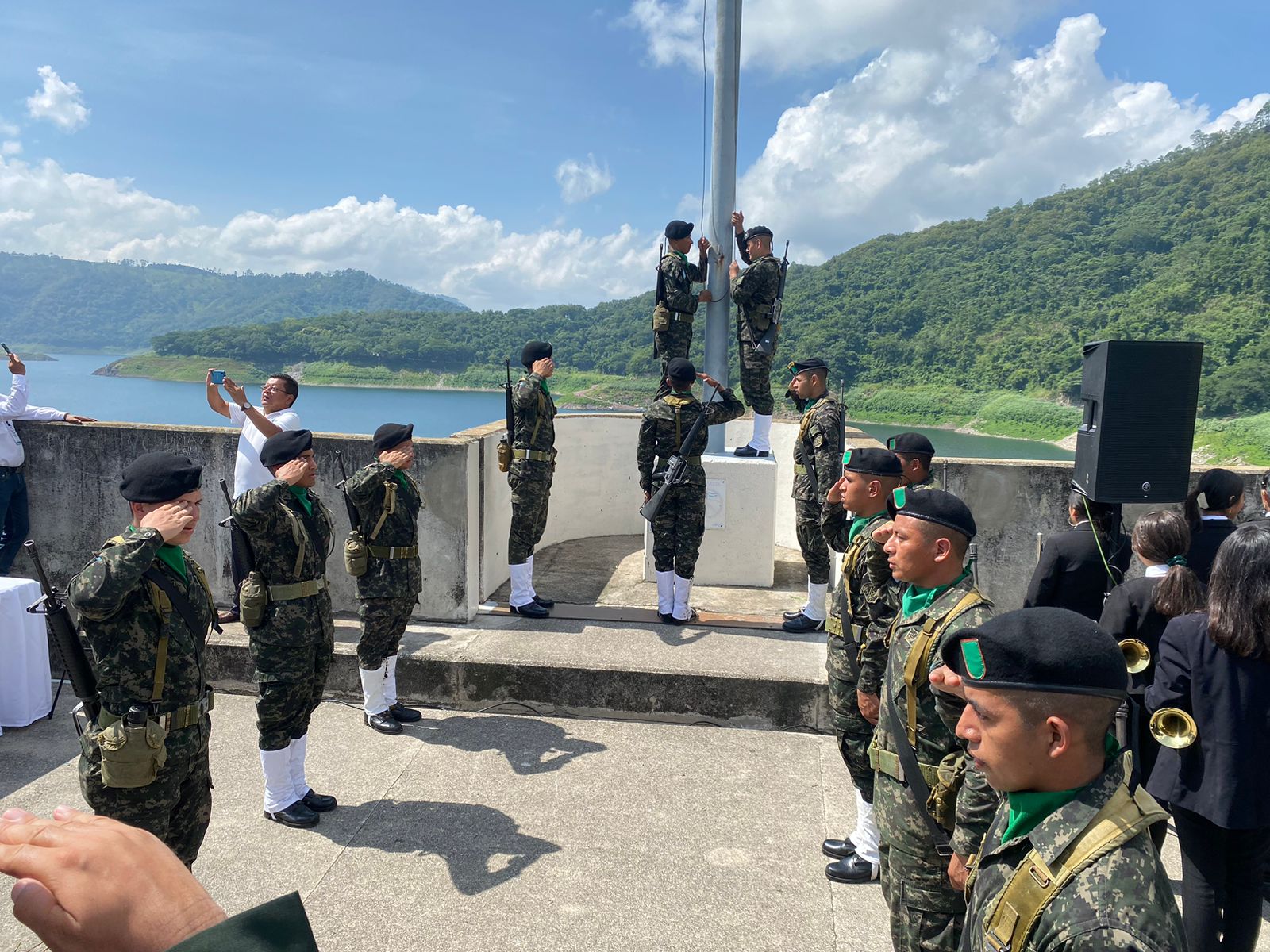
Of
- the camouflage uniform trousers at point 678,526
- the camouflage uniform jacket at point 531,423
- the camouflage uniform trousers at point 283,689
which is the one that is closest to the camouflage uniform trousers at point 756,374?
the camouflage uniform trousers at point 678,526

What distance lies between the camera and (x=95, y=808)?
3.16m

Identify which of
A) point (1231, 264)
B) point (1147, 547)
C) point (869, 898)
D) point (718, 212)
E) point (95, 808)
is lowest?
point (869, 898)

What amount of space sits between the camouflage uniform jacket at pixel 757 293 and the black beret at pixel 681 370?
1.69 meters

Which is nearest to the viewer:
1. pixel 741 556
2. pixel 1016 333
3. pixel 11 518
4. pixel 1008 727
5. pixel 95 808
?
pixel 1008 727

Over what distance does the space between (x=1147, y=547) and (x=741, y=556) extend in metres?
4.23

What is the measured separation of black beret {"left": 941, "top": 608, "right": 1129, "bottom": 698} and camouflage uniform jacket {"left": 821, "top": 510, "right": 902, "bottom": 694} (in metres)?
1.64

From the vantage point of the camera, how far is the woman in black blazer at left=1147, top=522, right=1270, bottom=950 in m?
2.95

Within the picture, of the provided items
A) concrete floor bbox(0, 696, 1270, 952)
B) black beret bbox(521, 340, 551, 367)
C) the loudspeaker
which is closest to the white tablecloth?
concrete floor bbox(0, 696, 1270, 952)

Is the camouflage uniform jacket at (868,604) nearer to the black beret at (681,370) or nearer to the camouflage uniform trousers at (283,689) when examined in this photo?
the camouflage uniform trousers at (283,689)

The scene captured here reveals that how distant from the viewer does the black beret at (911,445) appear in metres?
4.60

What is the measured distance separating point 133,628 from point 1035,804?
10.5 feet

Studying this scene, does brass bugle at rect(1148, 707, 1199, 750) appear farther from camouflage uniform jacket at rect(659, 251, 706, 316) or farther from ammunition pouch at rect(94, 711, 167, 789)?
camouflage uniform jacket at rect(659, 251, 706, 316)

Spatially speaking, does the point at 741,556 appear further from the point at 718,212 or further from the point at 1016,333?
the point at 1016,333

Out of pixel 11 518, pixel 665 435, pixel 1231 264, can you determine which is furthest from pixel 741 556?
pixel 1231 264
